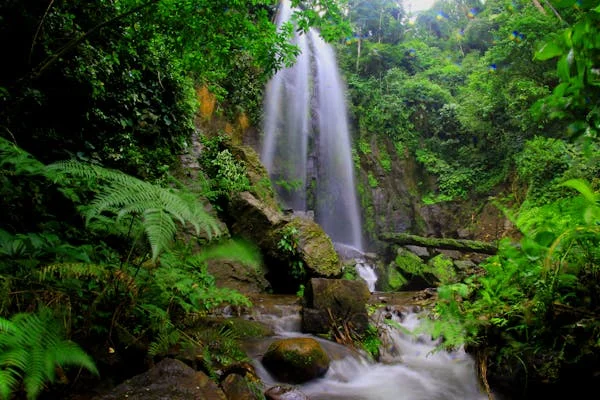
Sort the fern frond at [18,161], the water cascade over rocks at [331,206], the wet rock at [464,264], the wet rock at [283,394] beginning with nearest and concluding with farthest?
the fern frond at [18,161] → the wet rock at [283,394] → the water cascade over rocks at [331,206] → the wet rock at [464,264]

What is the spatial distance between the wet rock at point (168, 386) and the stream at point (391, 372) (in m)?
1.45

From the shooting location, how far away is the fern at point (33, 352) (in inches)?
48.4

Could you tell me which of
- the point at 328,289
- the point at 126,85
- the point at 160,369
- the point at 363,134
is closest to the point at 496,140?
the point at 363,134

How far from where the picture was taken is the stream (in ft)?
10.8

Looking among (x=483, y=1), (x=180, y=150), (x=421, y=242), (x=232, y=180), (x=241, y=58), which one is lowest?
(x=421, y=242)

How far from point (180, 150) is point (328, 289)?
13.8 ft

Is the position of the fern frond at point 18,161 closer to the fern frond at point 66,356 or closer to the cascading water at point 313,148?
the fern frond at point 66,356

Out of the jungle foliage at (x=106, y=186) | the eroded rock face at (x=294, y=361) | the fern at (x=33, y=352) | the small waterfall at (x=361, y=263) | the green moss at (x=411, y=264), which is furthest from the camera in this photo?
the small waterfall at (x=361, y=263)

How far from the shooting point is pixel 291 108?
13.8m

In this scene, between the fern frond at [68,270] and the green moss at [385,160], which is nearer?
the fern frond at [68,270]

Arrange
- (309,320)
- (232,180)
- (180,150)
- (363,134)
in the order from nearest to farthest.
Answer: (309,320)
(180,150)
(232,180)
(363,134)

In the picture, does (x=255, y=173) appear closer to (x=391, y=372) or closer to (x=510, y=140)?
(x=391, y=372)

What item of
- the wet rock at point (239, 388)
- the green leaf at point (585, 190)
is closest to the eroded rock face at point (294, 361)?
the wet rock at point (239, 388)

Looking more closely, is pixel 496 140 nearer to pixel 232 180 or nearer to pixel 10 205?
pixel 232 180
